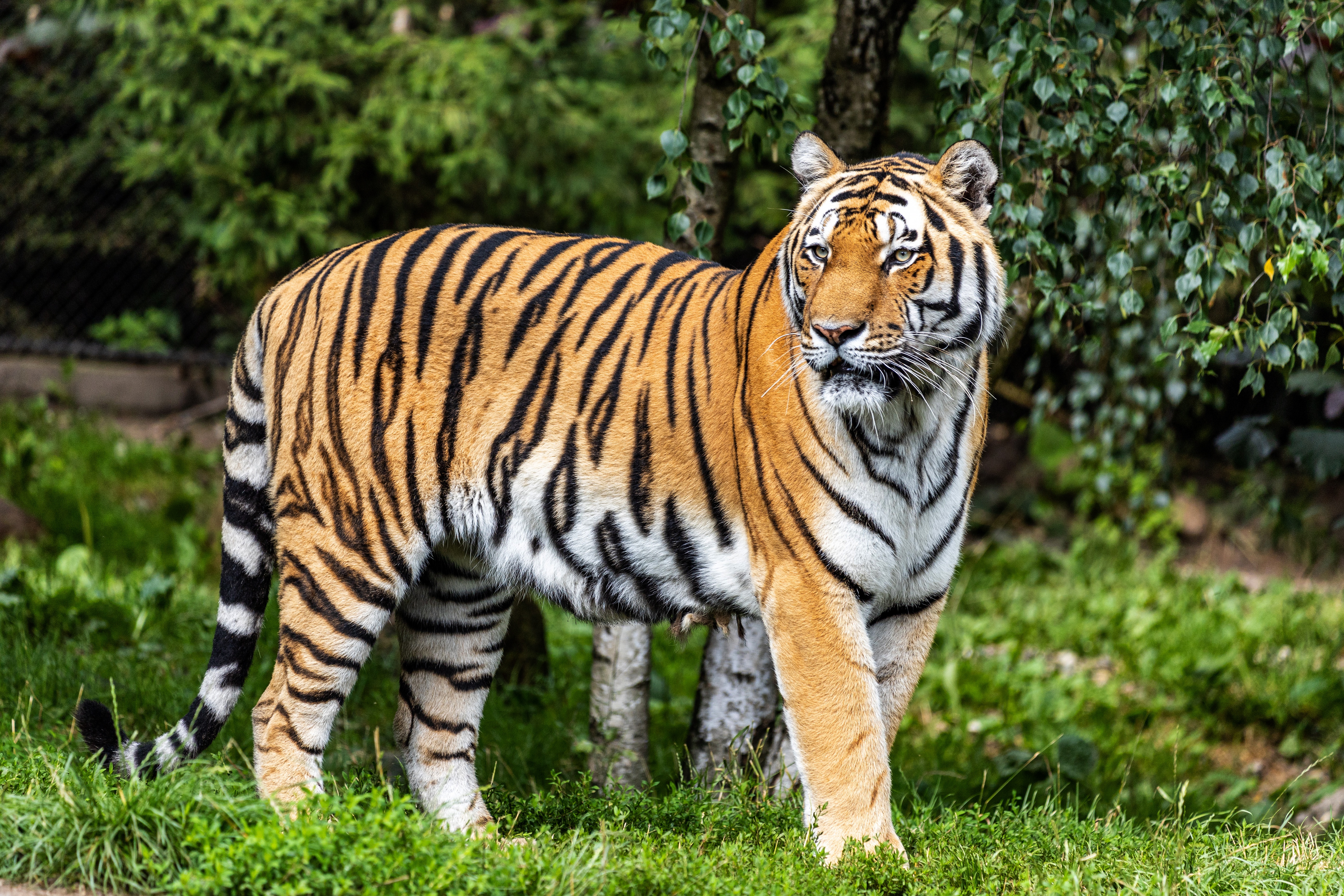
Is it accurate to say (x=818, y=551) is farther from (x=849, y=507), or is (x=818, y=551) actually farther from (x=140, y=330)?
(x=140, y=330)

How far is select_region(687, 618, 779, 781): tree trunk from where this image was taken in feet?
13.6

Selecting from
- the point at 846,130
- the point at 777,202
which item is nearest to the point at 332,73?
the point at 777,202

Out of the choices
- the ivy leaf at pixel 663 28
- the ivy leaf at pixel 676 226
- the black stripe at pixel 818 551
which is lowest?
the black stripe at pixel 818 551

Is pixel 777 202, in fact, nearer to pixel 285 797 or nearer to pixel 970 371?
pixel 970 371

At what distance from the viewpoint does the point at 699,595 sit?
327 centimetres

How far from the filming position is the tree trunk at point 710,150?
13.7ft

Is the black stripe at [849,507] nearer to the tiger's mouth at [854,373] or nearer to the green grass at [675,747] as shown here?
the tiger's mouth at [854,373]

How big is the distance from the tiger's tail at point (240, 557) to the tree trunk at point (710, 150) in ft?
4.66

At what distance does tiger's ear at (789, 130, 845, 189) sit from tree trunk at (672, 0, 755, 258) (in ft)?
3.00

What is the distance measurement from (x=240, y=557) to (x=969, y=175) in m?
2.18

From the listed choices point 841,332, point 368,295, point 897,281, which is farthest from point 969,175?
point 368,295

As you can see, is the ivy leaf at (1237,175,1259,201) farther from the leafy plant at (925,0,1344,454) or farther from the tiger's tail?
the tiger's tail

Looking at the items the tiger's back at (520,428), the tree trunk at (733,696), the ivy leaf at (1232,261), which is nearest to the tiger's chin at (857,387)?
the tiger's back at (520,428)

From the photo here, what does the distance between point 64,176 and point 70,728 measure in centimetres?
562
